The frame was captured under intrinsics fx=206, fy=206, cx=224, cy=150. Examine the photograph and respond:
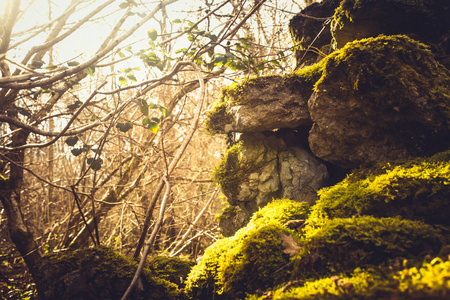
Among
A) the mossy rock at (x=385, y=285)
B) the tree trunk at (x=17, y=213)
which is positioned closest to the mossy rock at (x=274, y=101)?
the mossy rock at (x=385, y=285)

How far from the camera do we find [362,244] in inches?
50.3

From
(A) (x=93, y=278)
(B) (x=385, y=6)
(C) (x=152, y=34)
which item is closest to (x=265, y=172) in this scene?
(A) (x=93, y=278)

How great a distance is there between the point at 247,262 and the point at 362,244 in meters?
0.87

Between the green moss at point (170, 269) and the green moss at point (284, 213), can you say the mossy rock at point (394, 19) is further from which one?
the green moss at point (170, 269)

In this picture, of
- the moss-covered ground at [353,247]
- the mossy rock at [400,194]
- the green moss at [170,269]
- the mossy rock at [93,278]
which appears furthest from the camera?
the green moss at [170,269]

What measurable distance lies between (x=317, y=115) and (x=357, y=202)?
1062 millimetres

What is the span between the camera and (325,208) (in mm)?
1851

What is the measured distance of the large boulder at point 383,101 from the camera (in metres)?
1.93

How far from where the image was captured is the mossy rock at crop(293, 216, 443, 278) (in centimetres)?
118

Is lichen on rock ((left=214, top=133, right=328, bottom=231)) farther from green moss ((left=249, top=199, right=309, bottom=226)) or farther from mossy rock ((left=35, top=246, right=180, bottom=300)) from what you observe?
mossy rock ((left=35, top=246, right=180, bottom=300))

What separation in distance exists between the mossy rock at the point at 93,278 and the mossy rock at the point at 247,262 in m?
0.33

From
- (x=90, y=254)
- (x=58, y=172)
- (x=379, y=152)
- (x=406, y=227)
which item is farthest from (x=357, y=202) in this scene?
(x=58, y=172)

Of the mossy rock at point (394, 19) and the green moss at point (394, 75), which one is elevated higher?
the mossy rock at point (394, 19)

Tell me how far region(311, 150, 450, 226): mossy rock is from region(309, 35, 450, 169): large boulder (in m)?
0.28
